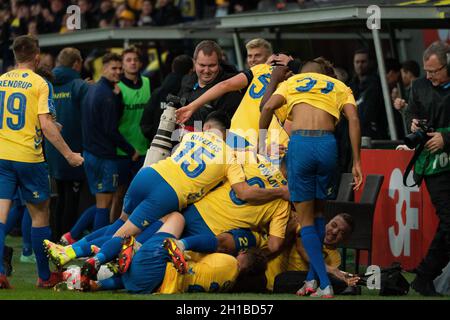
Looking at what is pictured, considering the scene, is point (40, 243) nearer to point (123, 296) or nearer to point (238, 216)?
point (123, 296)

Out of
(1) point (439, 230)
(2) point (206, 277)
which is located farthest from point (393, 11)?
(2) point (206, 277)

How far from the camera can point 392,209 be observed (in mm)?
12562

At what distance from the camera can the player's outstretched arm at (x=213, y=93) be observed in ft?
36.2

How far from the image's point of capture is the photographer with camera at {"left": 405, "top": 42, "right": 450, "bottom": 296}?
35.0ft

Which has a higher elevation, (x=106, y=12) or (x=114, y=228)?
(x=106, y=12)

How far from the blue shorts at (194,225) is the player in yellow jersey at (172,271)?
163mm

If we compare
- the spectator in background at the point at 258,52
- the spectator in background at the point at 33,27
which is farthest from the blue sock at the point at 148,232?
the spectator in background at the point at 33,27

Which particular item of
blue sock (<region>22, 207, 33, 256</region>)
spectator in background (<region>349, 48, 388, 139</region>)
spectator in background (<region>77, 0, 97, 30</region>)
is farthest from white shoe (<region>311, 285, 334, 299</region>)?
spectator in background (<region>77, 0, 97, 30</region>)

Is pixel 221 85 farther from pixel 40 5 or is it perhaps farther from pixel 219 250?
pixel 40 5

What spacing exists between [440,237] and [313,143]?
1652 mm

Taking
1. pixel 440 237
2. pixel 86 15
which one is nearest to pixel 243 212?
pixel 440 237

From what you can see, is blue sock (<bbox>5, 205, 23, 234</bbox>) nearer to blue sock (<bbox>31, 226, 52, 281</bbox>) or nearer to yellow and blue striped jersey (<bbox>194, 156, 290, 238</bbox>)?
blue sock (<bbox>31, 226, 52, 281</bbox>)

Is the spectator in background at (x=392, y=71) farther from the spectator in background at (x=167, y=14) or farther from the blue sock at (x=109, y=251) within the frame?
the spectator in background at (x=167, y=14)

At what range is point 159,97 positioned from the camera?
47.4 ft
